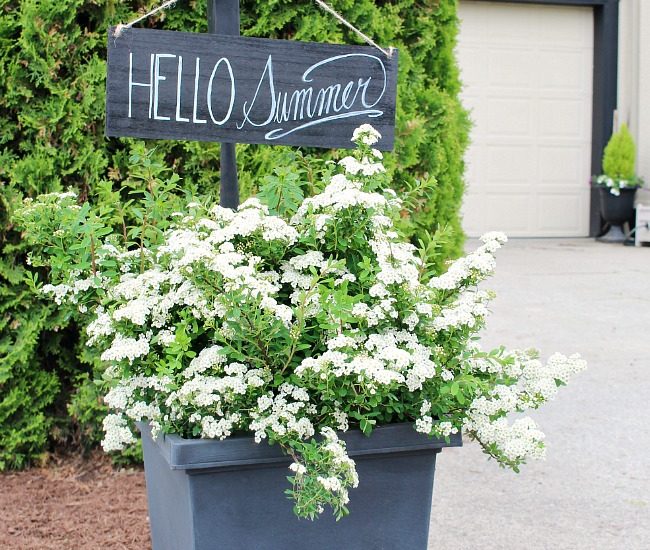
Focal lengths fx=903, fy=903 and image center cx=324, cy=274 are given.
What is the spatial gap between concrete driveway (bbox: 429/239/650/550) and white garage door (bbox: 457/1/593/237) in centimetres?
356

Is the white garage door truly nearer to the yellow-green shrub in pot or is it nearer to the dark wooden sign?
the yellow-green shrub in pot

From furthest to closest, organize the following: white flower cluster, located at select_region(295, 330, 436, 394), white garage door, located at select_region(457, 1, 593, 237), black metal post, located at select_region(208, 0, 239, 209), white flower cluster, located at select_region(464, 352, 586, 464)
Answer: white garage door, located at select_region(457, 1, 593, 237)
black metal post, located at select_region(208, 0, 239, 209)
white flower cluster, located at select_region(464, 352, 586, 464)
white flower cluster, located at select_region(295, 330, 436, 394)

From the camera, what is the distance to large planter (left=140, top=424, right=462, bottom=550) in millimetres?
1793

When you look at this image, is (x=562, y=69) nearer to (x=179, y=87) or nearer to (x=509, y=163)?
(x=509, y=163)

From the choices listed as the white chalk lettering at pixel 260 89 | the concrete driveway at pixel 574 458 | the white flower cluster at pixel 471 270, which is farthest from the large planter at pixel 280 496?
the concrete driveway at pixel 574 458

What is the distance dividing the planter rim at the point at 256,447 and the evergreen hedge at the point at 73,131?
4.50 ft

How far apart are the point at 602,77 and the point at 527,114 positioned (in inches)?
39.1

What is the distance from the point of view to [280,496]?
1834 millimetres

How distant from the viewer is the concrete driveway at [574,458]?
3.03m

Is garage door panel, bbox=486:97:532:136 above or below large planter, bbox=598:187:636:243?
above

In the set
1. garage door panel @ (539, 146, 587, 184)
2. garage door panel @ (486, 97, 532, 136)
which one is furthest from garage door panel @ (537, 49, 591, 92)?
garage door panel @ (539, 146, 587, 184)

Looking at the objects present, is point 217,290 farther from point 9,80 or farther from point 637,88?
point 637,88

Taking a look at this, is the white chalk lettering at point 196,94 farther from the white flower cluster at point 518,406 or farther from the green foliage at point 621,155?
the green foliage at point 621,155

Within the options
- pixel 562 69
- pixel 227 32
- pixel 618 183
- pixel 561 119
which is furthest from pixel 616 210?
pixel 227 32
